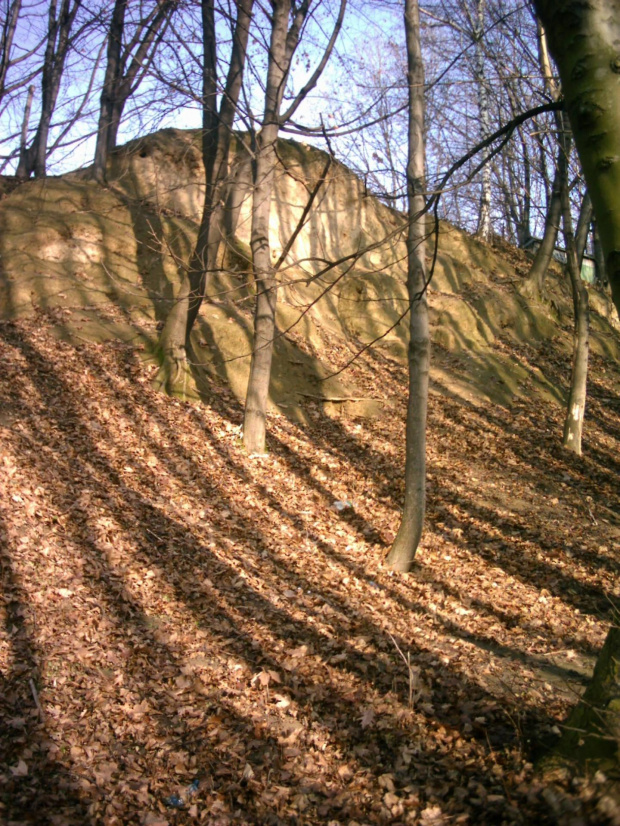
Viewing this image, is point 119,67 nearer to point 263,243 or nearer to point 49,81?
point 49,81

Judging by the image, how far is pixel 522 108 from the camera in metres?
12.9

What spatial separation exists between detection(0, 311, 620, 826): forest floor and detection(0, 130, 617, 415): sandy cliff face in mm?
1410

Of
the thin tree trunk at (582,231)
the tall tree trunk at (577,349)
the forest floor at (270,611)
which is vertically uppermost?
the thin tree trunk at (582,231)

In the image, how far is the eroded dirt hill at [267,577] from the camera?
14.2ft

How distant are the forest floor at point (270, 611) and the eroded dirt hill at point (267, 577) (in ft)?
0.09

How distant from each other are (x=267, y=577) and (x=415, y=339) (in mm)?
3478

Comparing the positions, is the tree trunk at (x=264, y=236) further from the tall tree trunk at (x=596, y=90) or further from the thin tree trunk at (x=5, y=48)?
the tall tree trunk at (x=596, y=90)

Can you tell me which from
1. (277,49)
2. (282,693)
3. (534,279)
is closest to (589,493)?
(282,693)

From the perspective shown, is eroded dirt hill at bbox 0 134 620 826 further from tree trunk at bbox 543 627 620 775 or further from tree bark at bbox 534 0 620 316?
tree bark at bbox 534 0 620 316

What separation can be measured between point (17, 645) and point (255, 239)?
26.4ft

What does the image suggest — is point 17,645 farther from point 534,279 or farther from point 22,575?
point 534,279

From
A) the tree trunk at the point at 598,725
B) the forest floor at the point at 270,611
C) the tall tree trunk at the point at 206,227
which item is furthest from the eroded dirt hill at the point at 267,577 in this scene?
the tall tree trunk at the point at 206,227

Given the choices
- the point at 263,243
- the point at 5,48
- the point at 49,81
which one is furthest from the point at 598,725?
the point at 49,81

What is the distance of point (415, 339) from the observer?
27.8ft
